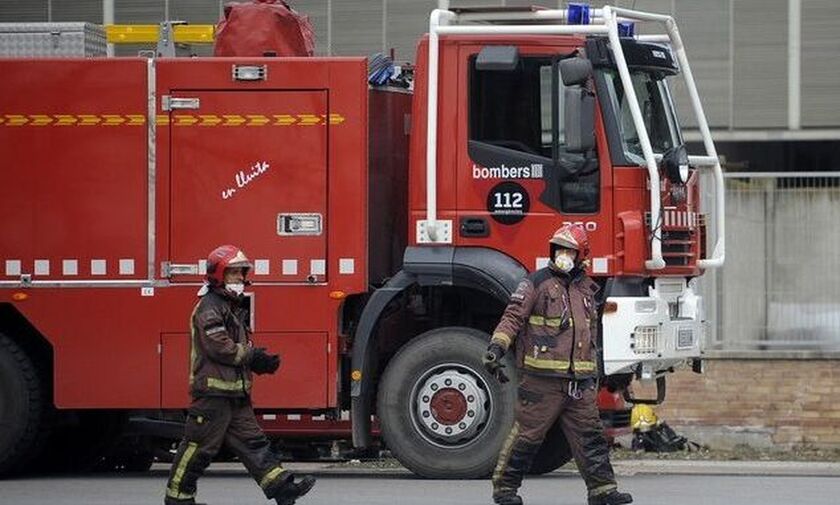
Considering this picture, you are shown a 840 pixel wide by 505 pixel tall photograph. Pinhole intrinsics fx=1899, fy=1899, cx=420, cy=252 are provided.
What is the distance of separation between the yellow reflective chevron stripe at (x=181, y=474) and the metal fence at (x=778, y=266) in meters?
8.74

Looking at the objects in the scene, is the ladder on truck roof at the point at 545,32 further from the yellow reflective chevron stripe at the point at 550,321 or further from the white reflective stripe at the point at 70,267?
the white reflective stripe at the point at 70,267

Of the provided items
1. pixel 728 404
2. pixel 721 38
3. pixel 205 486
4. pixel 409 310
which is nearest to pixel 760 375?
pixel 728 404

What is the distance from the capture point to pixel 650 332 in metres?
12.8

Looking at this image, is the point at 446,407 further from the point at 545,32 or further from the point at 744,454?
the point at 744,454

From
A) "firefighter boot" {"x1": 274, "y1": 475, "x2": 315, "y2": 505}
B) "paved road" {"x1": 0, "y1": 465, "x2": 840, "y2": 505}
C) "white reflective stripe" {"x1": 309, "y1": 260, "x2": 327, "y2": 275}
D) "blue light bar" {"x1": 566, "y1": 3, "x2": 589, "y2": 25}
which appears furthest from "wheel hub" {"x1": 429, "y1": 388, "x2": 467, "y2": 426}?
"blue light bar" {"x1": 566, "y1": 3, "x2": 589, "y2": 25}

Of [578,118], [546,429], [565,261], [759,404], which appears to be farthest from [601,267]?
[759,404]

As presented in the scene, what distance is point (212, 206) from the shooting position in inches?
528

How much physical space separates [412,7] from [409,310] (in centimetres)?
831

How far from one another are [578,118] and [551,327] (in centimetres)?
195

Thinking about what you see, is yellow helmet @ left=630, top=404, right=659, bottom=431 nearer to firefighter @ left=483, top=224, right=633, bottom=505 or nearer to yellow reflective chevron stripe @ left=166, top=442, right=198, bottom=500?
firefighter @ left=483, top=224, right=633, bottom=505

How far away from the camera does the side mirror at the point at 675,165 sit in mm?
13039

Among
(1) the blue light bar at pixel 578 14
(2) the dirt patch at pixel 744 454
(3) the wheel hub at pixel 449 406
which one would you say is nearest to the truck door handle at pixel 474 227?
(3) the wheel hub at pixel 449 406

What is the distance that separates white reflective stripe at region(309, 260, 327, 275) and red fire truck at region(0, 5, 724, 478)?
31mm

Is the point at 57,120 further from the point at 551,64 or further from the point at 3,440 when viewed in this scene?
the point at 551,64
